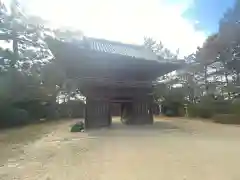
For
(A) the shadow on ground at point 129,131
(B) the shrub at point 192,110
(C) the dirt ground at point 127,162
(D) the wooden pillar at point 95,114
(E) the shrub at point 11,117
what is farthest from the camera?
(B) the shrub at point 192,110

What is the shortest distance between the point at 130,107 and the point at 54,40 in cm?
487

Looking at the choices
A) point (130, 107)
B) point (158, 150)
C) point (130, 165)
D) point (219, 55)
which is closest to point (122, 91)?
point (130, 107)

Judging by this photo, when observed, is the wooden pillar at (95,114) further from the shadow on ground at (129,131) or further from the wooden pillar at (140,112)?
the wooden pillar at (140,112)

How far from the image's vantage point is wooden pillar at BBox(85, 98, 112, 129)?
1177 centimetres

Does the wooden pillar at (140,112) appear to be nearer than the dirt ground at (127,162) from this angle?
No

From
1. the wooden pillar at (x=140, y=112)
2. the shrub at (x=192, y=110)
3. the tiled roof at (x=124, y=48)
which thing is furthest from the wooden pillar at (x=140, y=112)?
the shrub at (x=192, y=110)

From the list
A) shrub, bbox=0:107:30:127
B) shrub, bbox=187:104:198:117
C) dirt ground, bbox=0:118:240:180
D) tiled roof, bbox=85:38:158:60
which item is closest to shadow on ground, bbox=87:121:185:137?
dirt ground, bbox=0:118:240:180

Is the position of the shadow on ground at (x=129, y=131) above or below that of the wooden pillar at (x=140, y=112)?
below

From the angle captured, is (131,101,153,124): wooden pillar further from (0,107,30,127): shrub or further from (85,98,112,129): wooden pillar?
(0,107,30,127): shrub

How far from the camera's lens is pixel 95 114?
11.8 meters

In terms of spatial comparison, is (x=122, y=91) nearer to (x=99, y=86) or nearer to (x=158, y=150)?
(x=99, y=86)

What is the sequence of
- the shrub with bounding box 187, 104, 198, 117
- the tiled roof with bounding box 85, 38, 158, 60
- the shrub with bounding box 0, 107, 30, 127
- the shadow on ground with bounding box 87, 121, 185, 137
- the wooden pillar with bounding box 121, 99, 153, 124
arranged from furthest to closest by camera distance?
the shrub with bounding box 187, 104, 198, 117, the shrub with bounding box 0, 107, 30, 127, the tiled roof with bounding box 85, 38, 158, 60, the wooden pillar with bounding box 121, 99, 153, 124, the shadow on ground with bounding box 87, 121, 185, 137

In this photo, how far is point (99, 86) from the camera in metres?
12.1

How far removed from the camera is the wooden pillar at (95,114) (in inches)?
463
